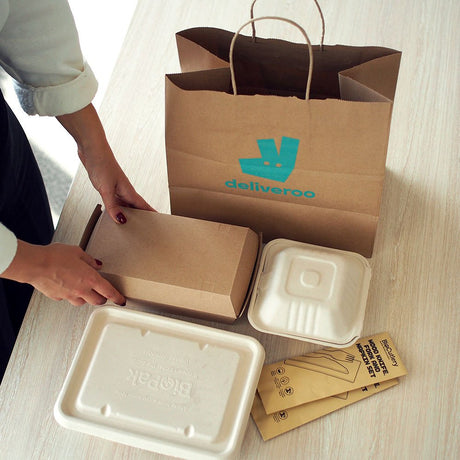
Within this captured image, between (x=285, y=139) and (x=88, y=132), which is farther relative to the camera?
(x=88, y=132)

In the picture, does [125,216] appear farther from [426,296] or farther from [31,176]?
[426,296]

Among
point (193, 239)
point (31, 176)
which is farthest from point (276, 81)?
point (31, 176)

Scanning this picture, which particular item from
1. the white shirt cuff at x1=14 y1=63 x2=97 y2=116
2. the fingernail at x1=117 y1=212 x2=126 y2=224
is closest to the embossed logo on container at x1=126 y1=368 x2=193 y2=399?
the fingernail at x1=117 y1=212 x2=126 y2=224

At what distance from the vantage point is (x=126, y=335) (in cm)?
94

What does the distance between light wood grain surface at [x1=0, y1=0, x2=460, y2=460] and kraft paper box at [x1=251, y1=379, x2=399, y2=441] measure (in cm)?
1

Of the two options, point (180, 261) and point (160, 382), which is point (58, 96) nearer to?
point (180, 261)

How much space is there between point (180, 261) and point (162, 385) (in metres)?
0.19

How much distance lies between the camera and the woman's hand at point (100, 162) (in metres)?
1.01

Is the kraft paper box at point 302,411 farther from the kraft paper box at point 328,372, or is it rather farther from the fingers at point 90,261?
the fingers at point 90,261

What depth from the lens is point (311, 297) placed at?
0.91 m

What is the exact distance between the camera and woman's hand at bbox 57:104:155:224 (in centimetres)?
101

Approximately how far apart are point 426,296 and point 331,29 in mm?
628

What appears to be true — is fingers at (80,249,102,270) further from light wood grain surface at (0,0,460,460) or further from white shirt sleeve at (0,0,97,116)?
white shirt sleeve at (0,0,97,116)

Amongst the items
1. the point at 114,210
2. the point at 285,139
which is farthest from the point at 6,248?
the point at 285,139
